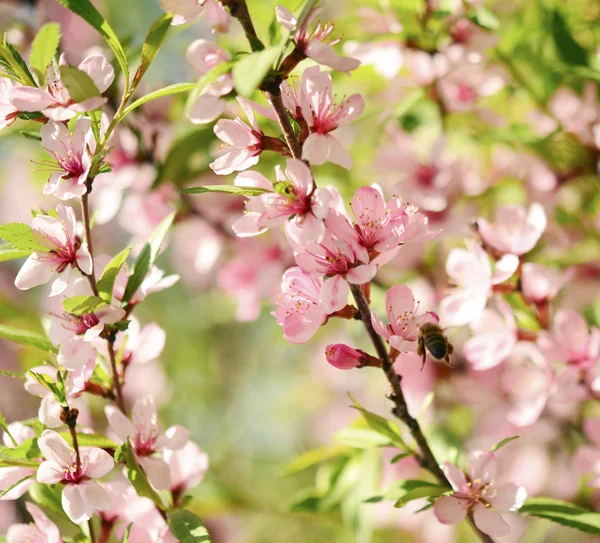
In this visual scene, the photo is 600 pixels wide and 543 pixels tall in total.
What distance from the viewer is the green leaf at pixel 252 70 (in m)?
0.44

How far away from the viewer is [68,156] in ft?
1.86

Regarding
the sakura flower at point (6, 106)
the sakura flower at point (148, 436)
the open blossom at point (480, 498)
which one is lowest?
the open blossom at point (480, 498)

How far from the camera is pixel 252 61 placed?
0.46 m

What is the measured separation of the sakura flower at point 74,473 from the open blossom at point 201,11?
344 mm

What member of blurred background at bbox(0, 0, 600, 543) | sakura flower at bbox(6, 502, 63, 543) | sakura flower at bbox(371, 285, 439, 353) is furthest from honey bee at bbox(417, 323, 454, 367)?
sakura flower at bbox(6, 502, 63, 543)

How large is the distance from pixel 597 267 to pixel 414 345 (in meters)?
0.63

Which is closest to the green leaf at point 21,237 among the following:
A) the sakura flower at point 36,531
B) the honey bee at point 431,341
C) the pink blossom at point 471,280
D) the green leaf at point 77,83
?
the green leaf at point 77,83

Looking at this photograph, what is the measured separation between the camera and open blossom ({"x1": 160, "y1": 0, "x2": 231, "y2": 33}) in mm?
542

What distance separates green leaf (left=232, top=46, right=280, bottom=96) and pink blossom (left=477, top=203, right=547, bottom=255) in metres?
0.39

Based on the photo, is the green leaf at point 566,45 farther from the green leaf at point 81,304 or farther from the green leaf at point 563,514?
the green leaf at point 81,304

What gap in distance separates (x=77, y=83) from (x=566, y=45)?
64 centimetres

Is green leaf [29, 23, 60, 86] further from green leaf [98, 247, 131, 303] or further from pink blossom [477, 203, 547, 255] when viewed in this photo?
pink blossom [477, 203, 547, 255]

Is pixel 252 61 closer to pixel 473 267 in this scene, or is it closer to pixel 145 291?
pixel 145 291

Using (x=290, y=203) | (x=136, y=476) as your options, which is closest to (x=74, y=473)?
(x=136, y=476)
